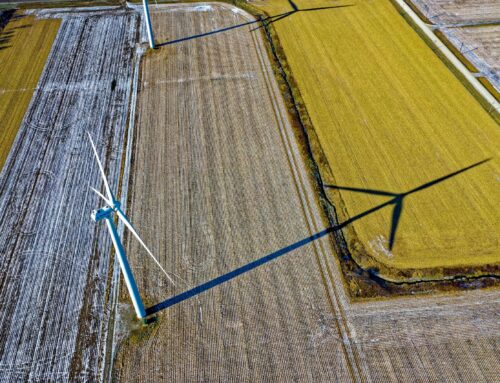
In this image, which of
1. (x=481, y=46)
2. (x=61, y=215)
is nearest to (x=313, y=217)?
(x=61, y=215)

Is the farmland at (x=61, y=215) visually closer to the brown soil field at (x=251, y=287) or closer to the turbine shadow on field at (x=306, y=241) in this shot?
the brown soil field at (x=251, y=287)

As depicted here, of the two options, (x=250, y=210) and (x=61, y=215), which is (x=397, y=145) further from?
(x=61, y=215)

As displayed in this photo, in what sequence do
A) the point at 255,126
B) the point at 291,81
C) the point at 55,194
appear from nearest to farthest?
1. the point at 55,194
2. the point at 255,126
3. the point at 291,81

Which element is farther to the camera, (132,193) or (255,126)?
(255,126)

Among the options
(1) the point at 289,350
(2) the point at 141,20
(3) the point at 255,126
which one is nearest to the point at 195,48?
(2) the point at 141,20

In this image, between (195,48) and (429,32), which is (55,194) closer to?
(195,48)

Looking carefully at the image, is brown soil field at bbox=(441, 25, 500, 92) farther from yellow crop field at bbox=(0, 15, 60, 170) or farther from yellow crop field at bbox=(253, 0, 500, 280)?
yellow crop field at bbox=(0, 15, 60, 170)

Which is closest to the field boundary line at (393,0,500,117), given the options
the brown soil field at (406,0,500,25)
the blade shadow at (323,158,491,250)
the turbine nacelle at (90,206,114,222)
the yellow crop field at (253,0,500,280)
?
the yellow crop field at (253,0,500,280)
